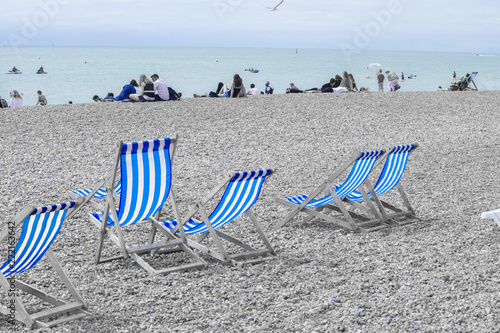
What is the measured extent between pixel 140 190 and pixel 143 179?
80 millimetres

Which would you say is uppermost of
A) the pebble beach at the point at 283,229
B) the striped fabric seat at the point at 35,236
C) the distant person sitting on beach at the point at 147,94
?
the distant person sitting on beach at the point at 147,94

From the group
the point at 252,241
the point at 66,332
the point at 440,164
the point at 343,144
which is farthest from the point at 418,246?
the point at 343,144

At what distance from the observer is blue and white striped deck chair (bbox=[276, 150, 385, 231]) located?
4.84 metres

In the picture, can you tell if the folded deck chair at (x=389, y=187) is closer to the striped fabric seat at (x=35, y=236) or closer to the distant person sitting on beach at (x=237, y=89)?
the striped fabric seat at (x=35, y=236)

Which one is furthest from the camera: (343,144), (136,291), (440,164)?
(343,144)

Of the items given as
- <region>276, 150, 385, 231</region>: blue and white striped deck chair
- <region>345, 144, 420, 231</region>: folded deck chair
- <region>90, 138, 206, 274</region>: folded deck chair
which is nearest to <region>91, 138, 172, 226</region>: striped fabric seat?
<region>90, 138, 206, 274</region>: folded deck chair

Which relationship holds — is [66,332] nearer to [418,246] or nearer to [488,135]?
[418,246]

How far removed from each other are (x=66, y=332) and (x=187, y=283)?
0.92 m

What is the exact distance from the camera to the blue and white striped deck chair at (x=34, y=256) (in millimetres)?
2889

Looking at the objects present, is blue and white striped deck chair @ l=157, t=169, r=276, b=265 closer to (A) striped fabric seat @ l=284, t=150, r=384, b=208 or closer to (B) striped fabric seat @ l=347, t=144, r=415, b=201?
(A) striped fabric seat @ l=284, t=150, r=384, b=208

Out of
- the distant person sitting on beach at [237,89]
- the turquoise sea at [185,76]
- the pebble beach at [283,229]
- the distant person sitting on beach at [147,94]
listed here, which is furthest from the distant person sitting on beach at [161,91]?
the turquoise sea at [185,76]

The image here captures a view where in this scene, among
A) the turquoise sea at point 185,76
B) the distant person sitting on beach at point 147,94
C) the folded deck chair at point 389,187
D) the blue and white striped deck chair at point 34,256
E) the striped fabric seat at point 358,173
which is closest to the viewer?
the blue and white striped deck chair at point 34,256

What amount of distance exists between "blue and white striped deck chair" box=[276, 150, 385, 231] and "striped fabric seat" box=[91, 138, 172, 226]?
1448 millimetres

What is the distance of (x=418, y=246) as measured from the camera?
4484 mm
